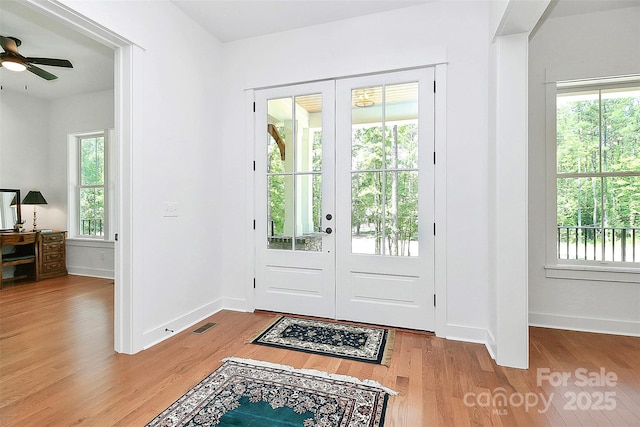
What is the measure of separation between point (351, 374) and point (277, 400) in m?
0.56

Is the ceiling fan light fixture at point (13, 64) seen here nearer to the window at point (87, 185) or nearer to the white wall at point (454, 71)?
the window at point (87, 185)

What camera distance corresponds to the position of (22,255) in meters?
4.82

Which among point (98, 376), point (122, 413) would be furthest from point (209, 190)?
point (122, 413)

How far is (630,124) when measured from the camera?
114 inches

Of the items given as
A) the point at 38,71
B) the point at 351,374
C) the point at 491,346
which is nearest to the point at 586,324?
the point at 491,346

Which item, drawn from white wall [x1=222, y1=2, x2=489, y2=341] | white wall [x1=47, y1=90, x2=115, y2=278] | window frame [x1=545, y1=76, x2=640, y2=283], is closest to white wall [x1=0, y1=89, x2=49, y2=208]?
white wall [x1=47, y1=90, x2=115, y2=278]

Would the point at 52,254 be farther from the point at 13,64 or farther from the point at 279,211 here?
the point at 279,211

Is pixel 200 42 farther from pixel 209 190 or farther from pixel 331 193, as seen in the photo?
pixel 331 193

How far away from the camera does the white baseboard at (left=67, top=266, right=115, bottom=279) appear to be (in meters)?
5.11

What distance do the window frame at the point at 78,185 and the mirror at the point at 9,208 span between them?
680 millimetres

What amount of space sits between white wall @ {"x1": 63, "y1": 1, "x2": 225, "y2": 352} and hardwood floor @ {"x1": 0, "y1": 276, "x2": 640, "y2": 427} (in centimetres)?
38

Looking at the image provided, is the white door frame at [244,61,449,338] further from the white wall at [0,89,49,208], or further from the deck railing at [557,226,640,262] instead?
the white wall at [0,89,49,208]

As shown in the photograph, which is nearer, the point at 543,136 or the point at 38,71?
the point at 543,136

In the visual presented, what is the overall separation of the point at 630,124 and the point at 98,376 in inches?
195
